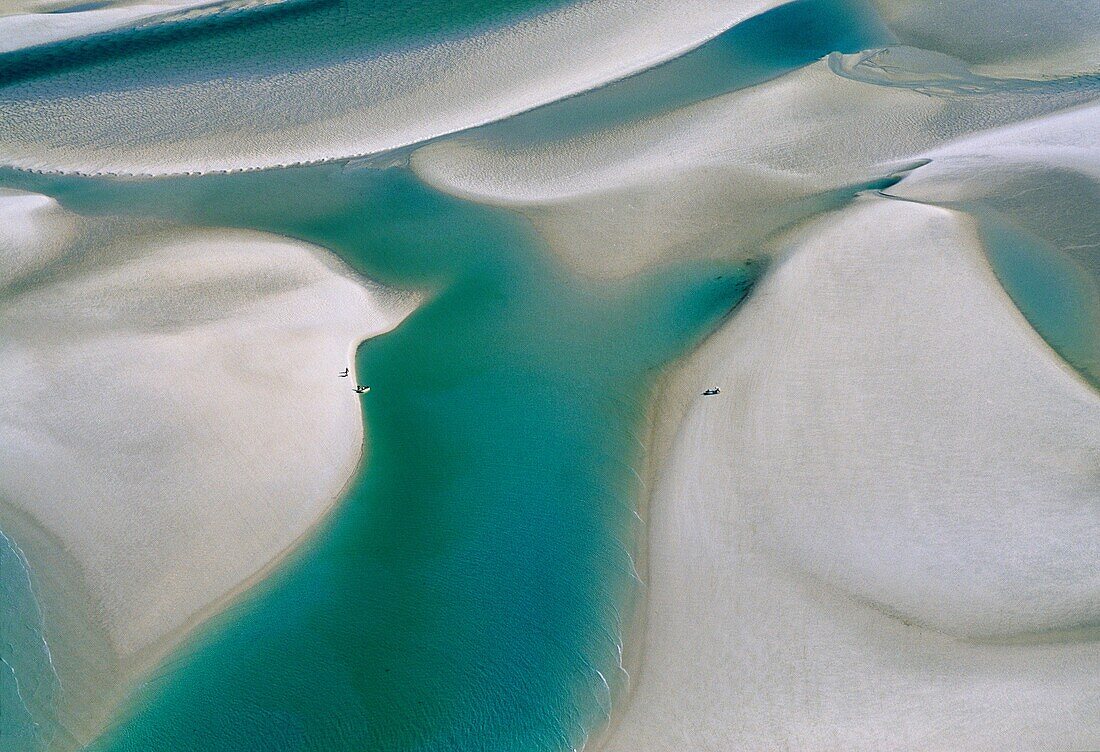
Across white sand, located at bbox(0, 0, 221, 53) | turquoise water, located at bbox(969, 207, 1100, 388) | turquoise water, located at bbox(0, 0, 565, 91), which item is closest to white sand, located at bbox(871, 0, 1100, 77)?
turquoise water, located at bbox(969, 207, 1100, 388)

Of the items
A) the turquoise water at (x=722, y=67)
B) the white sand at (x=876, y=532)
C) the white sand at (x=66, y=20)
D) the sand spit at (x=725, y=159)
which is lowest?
the white sand at (x=876, y=532)

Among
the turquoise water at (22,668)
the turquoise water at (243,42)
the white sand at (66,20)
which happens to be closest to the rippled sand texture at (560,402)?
the turquoise water at (22,668)

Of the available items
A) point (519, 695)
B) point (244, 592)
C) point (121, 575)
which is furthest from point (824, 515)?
point (121, 575)

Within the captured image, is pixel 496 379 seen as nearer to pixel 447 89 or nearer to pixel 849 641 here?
pixel 849 641

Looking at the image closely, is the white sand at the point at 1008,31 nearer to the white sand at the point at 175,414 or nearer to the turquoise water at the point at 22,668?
the white sand at the point at 175,414

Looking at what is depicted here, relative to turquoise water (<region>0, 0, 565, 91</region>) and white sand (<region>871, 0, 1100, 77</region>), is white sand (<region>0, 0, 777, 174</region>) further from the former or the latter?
white sand (<region>871, 0, 1100, 77</region>)

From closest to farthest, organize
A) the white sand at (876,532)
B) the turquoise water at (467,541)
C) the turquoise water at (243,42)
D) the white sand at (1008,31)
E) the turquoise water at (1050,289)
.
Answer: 1. the white sand at (876,532)
2. the turquoise water at (467,541)
3. the turquoise water at (1050,289)
4. the white sand at (1008,31)
5. the turquoise water at (243,42)
